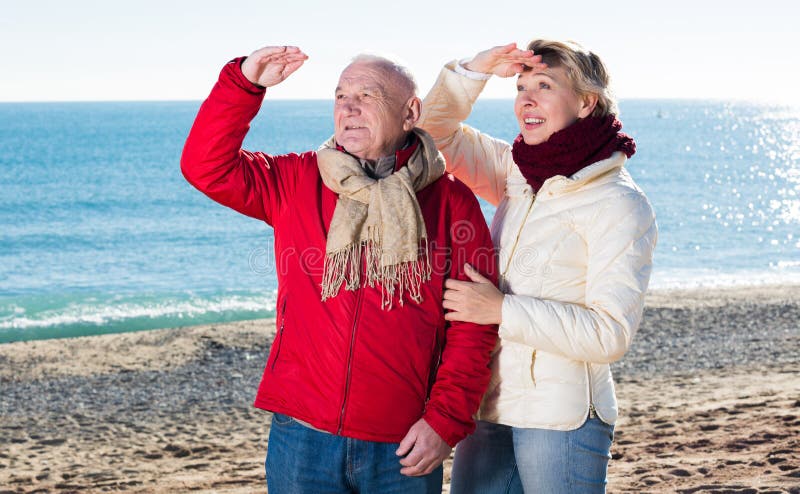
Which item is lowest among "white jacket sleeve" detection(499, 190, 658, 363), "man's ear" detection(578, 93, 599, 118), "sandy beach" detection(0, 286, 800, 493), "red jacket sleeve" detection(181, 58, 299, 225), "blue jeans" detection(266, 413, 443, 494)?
"sandy beach" detection(0, 286, 800, 493)

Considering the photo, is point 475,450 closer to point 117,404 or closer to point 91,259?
point 117,404

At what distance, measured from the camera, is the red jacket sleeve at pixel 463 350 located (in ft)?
8.77

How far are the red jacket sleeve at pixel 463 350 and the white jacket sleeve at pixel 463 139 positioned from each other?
418mm

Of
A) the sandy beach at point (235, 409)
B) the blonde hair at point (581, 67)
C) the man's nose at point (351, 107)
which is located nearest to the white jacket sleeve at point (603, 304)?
the blonde hair at point (581, 67)

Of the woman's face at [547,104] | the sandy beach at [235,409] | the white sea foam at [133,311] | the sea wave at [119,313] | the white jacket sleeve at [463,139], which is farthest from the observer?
the white sea foam at [133,311]

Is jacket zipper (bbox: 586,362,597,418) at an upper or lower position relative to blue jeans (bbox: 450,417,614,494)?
upper

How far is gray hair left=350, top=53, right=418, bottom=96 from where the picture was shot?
281 cm

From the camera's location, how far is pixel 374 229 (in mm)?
2703

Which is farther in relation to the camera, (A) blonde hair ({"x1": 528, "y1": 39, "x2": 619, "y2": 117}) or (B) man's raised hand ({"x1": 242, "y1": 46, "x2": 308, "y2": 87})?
(A) blonde hair ({"x1": 528, "y1": 39, "x2": 619, "y2": 117})

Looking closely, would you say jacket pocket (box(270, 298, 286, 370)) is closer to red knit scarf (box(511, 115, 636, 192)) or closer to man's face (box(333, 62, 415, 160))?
man's face (box(333, 62, 415, 160))

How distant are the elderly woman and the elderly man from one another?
0.38ft

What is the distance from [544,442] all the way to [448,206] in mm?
826

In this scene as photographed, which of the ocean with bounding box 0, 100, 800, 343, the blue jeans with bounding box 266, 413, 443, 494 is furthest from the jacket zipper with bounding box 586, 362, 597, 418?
the ocean with bounding box 0, 100, 800, 343

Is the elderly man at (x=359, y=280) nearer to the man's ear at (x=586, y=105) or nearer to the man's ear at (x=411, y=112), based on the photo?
the man's ear at (x=411, y=112)
